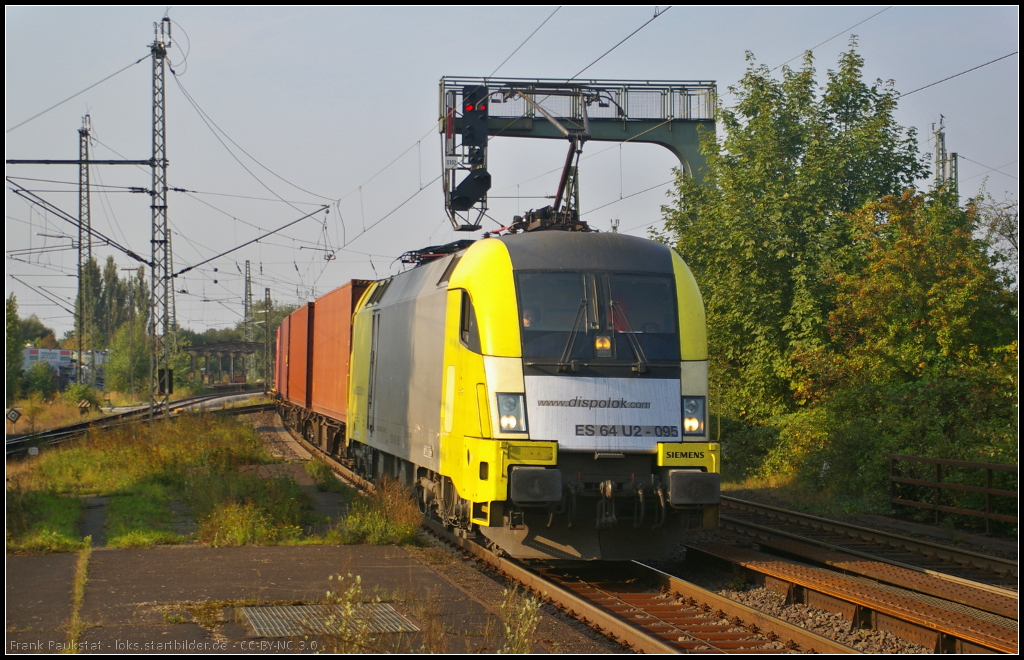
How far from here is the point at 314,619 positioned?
7.13 m

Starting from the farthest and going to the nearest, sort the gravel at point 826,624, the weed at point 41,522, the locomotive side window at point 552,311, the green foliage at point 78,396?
the green foliage at point 78,396, the weed at point 41,522, the locomotive side window at point 552,311, the gravel at point 826,624

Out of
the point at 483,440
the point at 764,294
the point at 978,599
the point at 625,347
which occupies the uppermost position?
the point at 764,294

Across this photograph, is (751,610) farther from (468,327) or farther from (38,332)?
(38,332)

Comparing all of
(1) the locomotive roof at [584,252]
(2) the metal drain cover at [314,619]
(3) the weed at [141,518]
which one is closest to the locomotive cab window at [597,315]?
(1) the locomotive roof at [584,252]

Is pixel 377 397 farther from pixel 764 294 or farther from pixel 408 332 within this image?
pixel 764 294

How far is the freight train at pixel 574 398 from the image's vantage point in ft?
29.0

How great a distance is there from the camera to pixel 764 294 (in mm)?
19672

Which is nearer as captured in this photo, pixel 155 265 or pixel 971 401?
pixel 971 401

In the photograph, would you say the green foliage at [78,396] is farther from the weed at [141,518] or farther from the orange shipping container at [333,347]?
the weed at [141,518]

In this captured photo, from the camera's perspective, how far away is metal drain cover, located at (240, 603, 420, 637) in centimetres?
666

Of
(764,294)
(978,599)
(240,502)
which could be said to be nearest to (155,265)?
(240,502)

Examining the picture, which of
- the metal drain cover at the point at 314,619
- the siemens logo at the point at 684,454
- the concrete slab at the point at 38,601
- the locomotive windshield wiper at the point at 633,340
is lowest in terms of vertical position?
the metal drain cover at the point at 314,619

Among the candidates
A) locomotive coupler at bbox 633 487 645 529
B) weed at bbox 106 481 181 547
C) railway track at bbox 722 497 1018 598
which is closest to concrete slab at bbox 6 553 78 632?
weed at bbox 106 481 181 547

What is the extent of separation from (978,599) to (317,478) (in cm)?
1213
